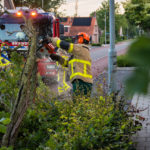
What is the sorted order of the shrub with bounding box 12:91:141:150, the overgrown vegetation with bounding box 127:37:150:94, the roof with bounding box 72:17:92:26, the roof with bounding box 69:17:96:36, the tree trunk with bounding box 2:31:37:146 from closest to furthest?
the overgrown vegetation with bounding box 127:37:150:94 → the shrub with bounding box 12:91:141:150 → the tree trunk with bounding box 2:31:37:146 → the roof with bounding box 69:17:96:36 → the roof with bounding box 72:17:92:26

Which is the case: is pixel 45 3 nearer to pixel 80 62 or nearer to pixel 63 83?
pixel 63 83

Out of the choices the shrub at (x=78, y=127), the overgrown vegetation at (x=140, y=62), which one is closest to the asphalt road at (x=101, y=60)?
the overgrown vegetation at (x=140, y=62)

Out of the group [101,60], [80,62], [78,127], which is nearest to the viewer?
[78,127]

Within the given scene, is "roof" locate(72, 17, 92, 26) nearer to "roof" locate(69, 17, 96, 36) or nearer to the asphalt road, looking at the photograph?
"roof" locate(69, 17, 96, 36)

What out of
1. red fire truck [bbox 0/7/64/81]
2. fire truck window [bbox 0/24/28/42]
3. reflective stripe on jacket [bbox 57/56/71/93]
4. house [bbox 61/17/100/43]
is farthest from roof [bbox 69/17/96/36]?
reflective stripe on jacket [bbox 57/56/71/93]

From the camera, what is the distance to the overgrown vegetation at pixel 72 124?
3115mm

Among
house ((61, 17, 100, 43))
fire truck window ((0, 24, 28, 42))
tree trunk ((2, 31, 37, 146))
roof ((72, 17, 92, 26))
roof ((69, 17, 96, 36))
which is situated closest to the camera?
tree trunk ((2, 31, 37, 146))

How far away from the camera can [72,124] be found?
11.6ft

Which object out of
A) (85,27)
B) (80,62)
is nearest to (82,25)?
(85,27)

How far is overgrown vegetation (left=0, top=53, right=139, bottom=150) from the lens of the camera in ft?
10.2

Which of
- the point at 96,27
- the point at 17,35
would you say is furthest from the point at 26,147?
the point at 96,27

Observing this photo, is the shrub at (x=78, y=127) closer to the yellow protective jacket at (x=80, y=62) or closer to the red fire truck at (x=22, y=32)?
the yellow protective jacket at (x=80, y=62)

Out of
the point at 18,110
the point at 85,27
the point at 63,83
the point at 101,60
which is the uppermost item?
the point at 85,27

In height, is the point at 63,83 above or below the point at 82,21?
below
